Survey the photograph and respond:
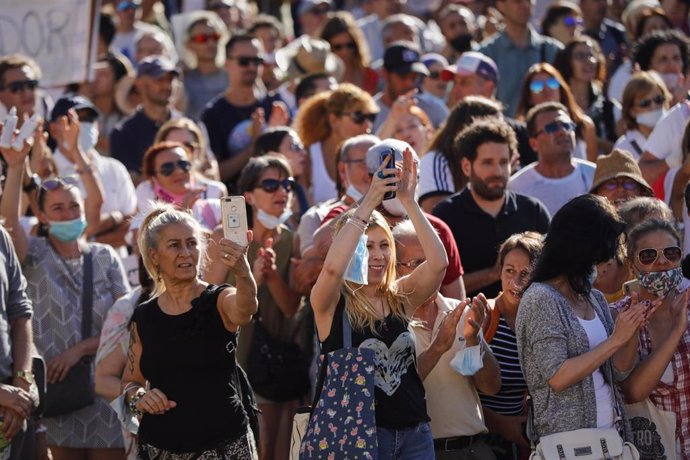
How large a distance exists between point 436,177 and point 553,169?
793 millimetres

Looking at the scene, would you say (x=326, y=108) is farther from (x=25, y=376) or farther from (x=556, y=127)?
(x=25, y=376)

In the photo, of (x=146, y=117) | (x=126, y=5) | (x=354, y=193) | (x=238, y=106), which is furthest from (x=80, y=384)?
(x=126, y=5)

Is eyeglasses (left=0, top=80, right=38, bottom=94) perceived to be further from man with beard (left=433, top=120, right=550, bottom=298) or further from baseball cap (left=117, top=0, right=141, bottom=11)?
baseball cap (left=117, top=0, right=141, bottom=11)

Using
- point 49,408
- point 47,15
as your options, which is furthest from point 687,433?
point 47,15

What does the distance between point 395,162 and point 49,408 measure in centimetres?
310

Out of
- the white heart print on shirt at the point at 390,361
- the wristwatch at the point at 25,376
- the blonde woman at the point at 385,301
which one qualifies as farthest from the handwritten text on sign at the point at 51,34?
the white heart print on shirt at the point at 390,361

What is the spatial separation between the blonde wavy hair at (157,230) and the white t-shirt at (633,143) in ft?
13.3

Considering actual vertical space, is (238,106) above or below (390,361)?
above

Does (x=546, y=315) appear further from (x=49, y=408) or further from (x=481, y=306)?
(x=49, y=408)

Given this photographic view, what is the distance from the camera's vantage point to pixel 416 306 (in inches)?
244

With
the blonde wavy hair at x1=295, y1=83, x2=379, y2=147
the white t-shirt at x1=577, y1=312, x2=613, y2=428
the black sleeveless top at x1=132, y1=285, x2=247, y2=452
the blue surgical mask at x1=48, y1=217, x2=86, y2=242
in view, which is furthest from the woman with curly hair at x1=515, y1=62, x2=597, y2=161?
the black sleeveless top at x1=132, y1=285, x2=247, y2=452

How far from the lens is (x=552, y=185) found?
8695mm

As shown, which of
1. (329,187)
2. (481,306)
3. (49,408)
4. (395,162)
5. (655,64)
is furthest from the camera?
(655,64)

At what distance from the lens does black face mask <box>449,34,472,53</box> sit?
1333cm
